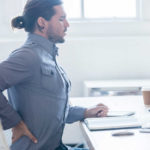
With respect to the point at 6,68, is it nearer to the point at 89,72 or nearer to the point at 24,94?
the point at 24,94

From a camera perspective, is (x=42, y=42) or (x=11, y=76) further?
(x=42, y=42)

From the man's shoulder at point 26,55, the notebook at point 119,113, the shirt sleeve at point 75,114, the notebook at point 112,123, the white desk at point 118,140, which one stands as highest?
the man's shoulder at point 26,55

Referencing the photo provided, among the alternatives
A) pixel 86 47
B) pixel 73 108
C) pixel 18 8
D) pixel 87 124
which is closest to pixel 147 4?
pixel 86 47

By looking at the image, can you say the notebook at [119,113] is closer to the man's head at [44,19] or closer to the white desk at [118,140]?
the white desk at [118,140]

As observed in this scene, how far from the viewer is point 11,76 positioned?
1.57m

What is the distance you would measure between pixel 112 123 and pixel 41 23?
0.60 m

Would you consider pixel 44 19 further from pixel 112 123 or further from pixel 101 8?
pixel 101 8

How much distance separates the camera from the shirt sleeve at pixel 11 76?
5.13 ft

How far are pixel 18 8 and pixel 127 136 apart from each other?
6.33 feet

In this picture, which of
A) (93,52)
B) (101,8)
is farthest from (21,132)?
(101,8)

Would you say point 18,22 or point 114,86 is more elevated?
point 18,22

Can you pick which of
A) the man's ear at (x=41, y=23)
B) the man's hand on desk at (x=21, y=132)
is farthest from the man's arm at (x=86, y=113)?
the man's ear at (x=41, y=23)

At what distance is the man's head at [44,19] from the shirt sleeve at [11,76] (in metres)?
0.28

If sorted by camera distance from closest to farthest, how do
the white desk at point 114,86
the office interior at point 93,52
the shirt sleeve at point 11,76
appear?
the shirt sleeve at point 11,76
the white desk at point 114,86
the office interior at point 93,52
